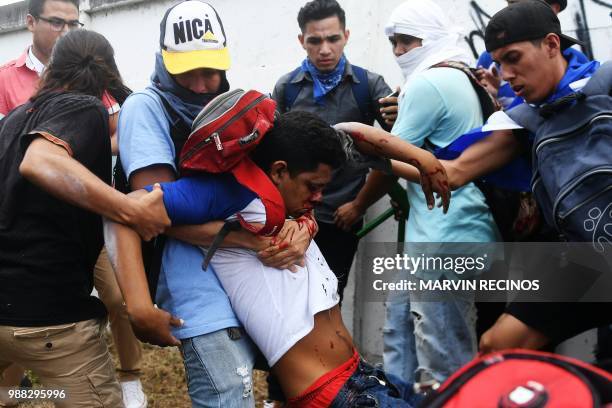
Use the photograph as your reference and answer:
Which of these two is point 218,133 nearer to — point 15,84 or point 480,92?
point 480,92

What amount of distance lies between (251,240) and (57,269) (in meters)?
0.76

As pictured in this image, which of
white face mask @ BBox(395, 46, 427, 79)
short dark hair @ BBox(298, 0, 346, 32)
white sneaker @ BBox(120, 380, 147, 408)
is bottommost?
white sneaker @ BBox(120, 380, 147, 408)

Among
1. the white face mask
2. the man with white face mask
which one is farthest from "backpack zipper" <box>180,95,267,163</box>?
the white face mask

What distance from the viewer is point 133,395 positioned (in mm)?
3701

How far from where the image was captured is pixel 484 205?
10.9ft

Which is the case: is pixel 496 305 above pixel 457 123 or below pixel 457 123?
below

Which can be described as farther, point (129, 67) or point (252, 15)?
point (129, 67)

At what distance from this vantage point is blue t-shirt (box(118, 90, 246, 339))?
7.73 feet

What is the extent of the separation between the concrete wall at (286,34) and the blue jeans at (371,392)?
2.14 meters

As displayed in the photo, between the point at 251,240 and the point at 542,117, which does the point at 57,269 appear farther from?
the point at 542,117

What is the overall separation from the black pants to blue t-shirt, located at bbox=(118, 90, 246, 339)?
159 centimetres

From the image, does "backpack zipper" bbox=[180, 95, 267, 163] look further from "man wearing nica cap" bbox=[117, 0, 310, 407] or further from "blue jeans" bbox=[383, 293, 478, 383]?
"blue jeans" bbox=[383, 293, 478, 383]

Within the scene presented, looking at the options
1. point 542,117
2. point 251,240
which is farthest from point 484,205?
point 251,240

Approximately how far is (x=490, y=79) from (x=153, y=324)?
7.09 feet
